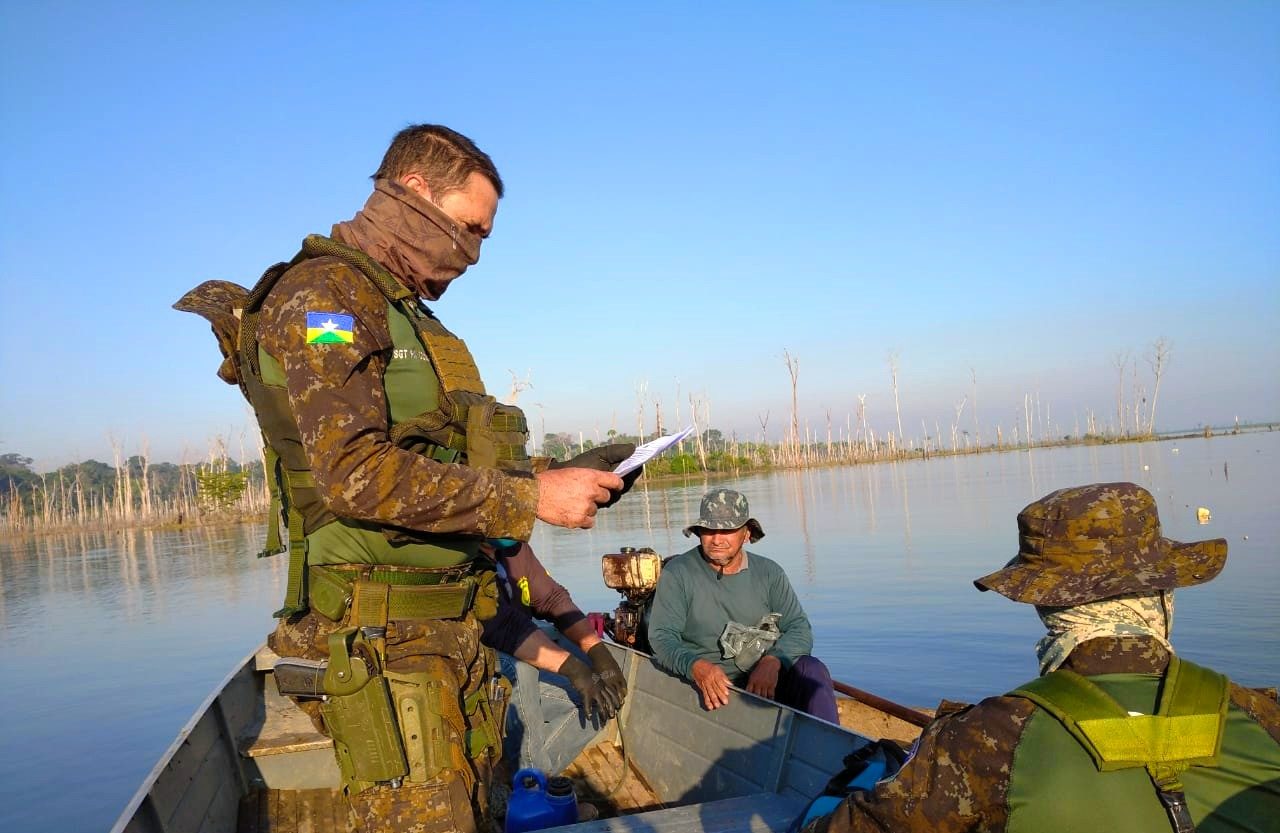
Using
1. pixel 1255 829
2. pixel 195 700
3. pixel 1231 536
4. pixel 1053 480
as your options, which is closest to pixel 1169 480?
pixel 1053 480

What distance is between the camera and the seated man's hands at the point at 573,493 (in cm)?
191

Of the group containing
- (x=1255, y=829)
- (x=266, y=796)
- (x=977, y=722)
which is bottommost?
(x=266, y=796)

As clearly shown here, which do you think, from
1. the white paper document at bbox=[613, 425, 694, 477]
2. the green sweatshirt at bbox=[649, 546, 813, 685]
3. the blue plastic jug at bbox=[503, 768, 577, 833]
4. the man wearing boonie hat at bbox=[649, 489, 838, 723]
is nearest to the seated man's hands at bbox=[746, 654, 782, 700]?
the man wearing boonie hat at bbox=[649, 489, 838, 723]

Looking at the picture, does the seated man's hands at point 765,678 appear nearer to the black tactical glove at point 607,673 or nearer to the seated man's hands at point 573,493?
the black tactical glove at point 607,673

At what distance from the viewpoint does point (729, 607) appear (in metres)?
5.10

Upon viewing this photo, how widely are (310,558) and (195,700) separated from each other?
10.2 meters

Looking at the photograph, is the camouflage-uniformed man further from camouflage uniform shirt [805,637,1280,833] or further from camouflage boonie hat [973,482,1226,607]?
camouflage boonie hat [973,482,1226,607]

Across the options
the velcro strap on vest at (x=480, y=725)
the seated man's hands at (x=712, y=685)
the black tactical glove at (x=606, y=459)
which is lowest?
the seated man's hands at (x=712, y=685)

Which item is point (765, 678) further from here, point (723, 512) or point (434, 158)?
point (434, 158)

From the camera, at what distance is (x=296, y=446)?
2.00 m

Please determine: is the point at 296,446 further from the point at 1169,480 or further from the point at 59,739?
the point at 1169,480

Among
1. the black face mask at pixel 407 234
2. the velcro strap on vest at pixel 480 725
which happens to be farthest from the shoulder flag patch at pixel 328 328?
the velcro strap on vest at pixel 480 725

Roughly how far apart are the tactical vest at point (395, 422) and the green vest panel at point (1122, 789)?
1.21m

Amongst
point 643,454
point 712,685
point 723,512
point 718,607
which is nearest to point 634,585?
point 718,607
